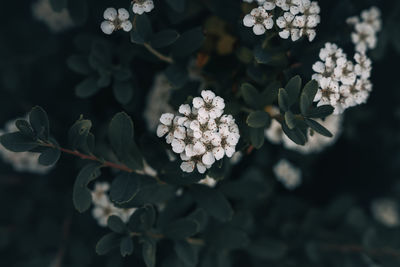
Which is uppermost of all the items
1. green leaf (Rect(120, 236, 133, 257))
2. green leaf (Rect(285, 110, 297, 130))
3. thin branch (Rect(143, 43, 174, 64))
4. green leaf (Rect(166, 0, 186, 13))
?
green leaf (Rect(166, 0, 186, 13))

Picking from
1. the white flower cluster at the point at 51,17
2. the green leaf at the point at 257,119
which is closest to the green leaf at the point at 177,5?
the green leaf at the point at 257,119

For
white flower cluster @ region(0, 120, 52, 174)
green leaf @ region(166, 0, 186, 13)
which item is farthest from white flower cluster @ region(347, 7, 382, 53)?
white flower cluster @ region(0, 120, 52, 174)

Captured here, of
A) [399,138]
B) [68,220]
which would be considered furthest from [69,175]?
[399,138]

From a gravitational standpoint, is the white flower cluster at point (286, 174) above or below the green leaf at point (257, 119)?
below

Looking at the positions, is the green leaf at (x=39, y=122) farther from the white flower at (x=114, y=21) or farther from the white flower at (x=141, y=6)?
the white flower at (x=141, y=6)

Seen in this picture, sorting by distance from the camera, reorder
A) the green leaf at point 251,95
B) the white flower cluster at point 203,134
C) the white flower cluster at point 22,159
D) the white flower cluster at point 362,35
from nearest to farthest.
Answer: the white flower cluster at point 203,134
the green leaf at point 251,95
the white flower cluster at point 362,35
the white flower cluster at point 22,159

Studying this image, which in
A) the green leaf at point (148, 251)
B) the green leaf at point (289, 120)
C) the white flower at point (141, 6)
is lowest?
the green leaf at point (148, 251)

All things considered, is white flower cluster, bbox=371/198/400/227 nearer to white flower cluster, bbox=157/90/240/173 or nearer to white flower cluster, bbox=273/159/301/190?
white flower cluster, bbox=273/159/301/190
